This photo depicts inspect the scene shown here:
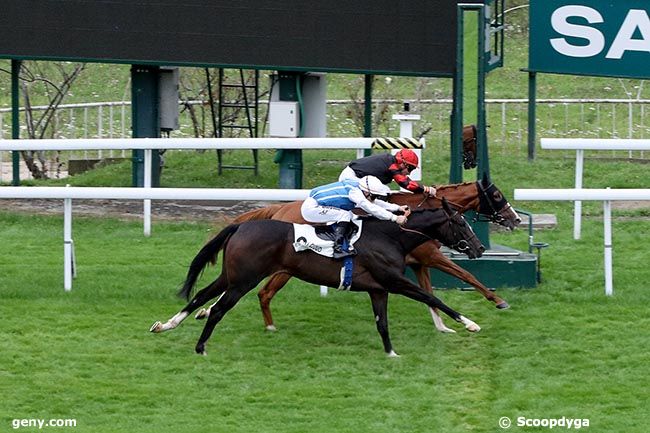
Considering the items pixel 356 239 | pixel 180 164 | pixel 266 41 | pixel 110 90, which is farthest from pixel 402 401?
pixel 110 90

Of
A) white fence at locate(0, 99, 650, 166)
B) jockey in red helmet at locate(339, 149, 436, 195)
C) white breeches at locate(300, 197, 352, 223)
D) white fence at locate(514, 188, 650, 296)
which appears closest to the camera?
white breeches at locate(300, 197, 352, 223)

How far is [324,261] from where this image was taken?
991 cm

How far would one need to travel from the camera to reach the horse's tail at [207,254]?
32.6 feet

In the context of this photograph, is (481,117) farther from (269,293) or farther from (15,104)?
(15,104)

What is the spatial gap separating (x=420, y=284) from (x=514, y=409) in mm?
2277

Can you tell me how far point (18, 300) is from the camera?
36.3 ft

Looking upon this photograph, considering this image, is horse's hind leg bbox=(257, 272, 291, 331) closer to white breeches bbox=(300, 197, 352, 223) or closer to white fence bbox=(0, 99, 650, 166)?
white breeches bbox=(300, 197, 352, 223)

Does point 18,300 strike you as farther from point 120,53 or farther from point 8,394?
point 120,53

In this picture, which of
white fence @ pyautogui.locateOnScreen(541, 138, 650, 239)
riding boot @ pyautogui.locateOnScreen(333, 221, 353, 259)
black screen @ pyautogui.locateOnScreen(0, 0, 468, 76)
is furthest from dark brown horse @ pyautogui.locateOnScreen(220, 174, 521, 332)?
black screen @ pyautogui.locateOnScreen(0, 0, 468, 76)

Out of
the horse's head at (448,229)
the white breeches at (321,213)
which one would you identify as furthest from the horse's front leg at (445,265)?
the white breeches at (321,213)

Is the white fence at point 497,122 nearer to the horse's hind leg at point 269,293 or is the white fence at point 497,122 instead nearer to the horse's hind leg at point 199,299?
the horse's hind leg at point 269,293

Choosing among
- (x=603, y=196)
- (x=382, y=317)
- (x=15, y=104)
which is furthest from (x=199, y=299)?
(x=15, y=104)

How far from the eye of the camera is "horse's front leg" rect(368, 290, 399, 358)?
32.0 ft

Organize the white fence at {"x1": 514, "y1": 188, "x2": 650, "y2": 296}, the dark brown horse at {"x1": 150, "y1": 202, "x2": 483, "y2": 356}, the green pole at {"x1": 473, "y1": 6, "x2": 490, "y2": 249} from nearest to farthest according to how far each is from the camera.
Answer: the dark brown horse at {"x1": 150, "y1": 202, "x2": 483, "y2": 356} < the white fence at {"x1": 514, "y1": 188, "x2": 650, "y2": 296} < the green pole at {"x1": 473, "y1": 6, "x2": 490, "y2": 249}
